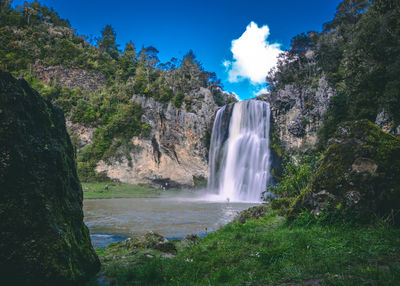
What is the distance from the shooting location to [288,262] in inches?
127

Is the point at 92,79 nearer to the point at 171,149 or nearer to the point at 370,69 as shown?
the point at 171,149

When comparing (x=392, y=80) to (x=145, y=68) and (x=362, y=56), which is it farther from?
(x=145, y=68)

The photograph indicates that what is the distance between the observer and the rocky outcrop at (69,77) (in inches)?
1891

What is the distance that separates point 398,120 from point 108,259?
60.8 ft

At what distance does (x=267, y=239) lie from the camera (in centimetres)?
467

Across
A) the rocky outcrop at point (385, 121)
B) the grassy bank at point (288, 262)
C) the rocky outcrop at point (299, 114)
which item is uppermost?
the rocky outcrop at point (299, 114)

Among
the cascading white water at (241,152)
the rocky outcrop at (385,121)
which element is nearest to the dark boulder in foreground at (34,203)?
the rocky outcrop at (385,121)

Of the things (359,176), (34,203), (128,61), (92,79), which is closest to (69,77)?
(92,79)

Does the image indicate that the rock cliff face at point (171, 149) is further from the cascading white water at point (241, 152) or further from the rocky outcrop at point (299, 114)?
the rocky outcrop at point (299, 114)

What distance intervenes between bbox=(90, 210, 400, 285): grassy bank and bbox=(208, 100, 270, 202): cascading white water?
2525 cm

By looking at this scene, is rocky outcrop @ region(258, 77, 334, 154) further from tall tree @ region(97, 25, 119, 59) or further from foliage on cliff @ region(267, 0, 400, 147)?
tall tree @ region(97, 25, 119, 59)

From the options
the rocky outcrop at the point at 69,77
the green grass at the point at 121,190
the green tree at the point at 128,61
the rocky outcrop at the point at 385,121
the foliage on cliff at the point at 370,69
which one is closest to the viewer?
the rocky outcrop at the point at 385,121

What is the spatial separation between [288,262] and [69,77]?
56.1m

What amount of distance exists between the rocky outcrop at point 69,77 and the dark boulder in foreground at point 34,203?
50.3 metres
